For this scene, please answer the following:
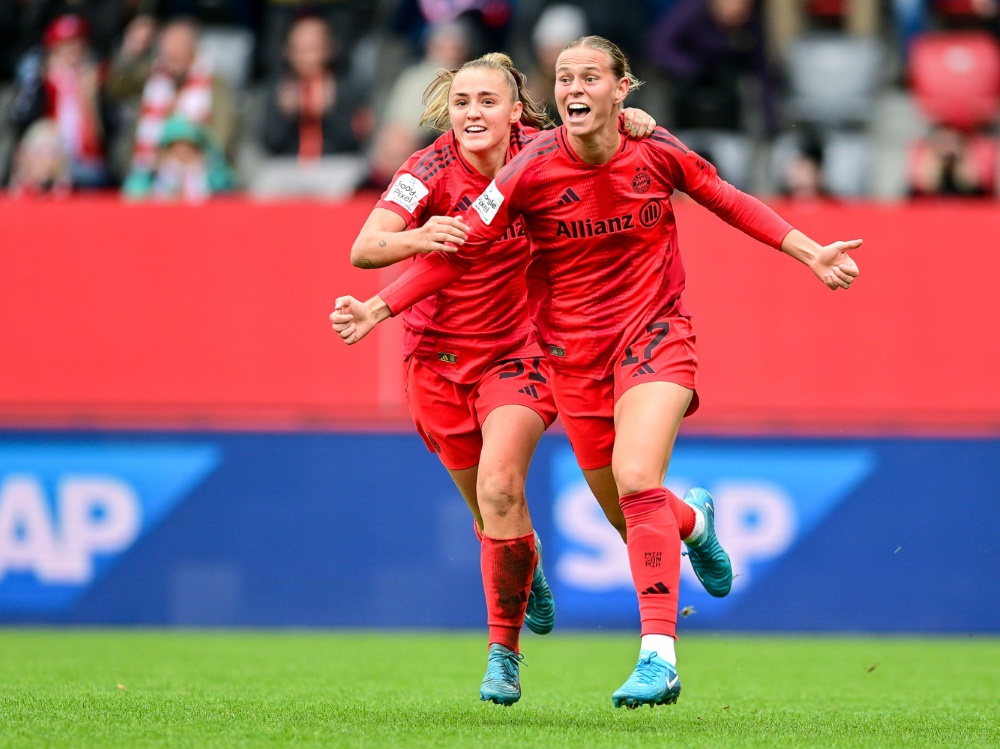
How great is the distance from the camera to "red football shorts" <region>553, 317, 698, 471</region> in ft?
19.5

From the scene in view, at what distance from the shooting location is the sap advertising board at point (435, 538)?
10414 millimetres

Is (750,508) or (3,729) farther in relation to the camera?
(750,508)

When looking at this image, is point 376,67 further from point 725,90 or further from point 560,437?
point 560,437

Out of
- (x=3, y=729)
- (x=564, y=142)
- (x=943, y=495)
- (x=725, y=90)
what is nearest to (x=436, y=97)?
(x=564, y=142)

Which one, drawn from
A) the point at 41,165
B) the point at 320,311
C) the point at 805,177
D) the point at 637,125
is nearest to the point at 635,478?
the point at 637,125

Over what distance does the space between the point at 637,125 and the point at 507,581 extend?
6.14 ft

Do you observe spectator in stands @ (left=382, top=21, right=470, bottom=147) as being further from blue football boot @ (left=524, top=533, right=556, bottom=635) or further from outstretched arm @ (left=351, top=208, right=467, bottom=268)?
outstretched arm @ (left=351, top=208, right=467, bottom=268)

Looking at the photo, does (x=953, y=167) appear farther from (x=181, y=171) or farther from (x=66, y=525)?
(x=66, y=525)

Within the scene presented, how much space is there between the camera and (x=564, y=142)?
19.6ft

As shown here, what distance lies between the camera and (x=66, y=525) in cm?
1038

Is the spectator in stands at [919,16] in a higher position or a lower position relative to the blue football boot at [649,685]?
higher

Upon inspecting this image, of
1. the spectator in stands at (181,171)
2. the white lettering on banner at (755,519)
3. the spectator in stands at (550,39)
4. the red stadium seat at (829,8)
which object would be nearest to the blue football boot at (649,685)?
the white lettering on banner at (755,519)

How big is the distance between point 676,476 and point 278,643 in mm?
2786

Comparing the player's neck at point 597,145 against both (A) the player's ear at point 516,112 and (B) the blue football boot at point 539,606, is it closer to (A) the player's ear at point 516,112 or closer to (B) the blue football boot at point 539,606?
(A) the player's ear at point 516,112
